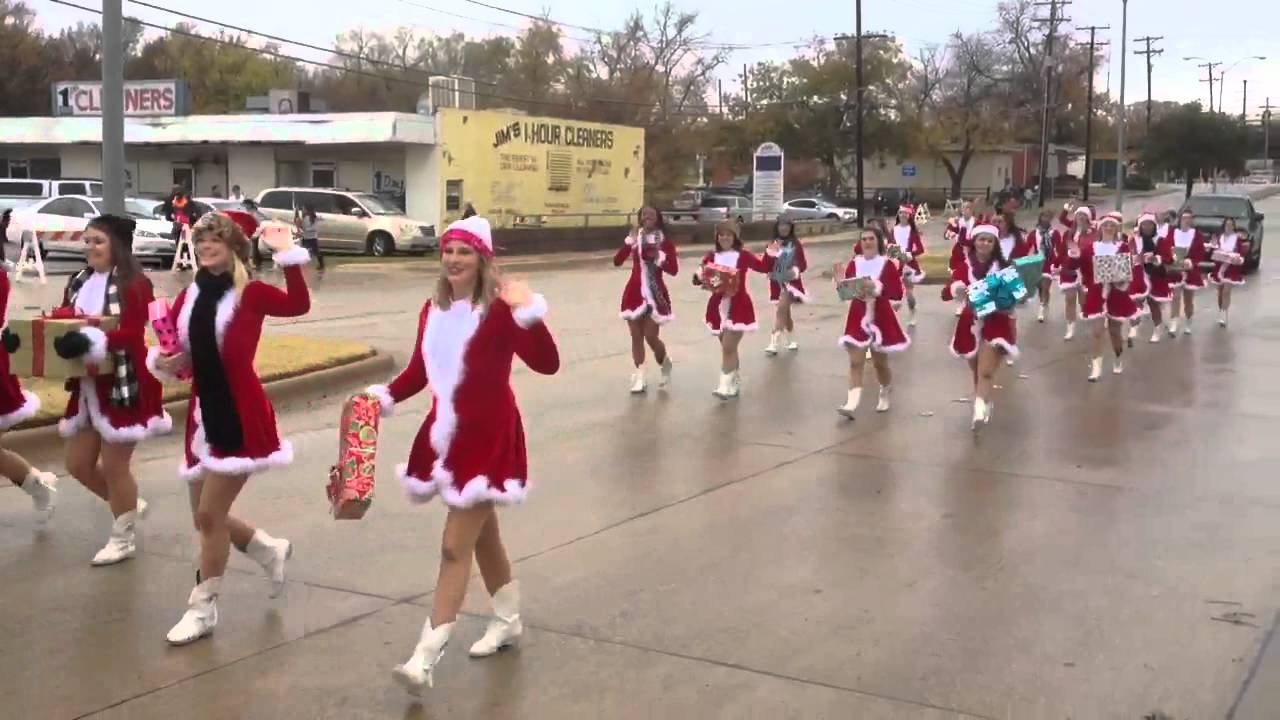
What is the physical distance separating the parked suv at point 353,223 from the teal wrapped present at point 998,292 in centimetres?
2296

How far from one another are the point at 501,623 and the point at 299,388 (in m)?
6.90

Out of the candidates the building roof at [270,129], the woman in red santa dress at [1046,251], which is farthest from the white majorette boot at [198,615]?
the building roof at [270,129]

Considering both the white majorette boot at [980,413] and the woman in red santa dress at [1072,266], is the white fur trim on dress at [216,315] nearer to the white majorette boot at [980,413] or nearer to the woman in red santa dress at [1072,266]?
the white majorette boot at [980,413]

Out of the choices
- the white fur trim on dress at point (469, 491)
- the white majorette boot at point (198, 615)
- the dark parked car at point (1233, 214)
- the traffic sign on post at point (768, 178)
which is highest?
the traffic sign on post at point (768, 178)

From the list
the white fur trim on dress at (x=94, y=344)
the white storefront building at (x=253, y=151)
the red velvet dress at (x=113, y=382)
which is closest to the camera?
the white fur trim on dress at (x=94, y=344)

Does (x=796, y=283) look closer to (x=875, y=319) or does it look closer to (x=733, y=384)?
(x=733, y=384)

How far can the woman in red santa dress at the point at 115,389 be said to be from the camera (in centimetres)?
633

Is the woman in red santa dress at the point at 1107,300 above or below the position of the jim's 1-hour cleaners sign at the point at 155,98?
below

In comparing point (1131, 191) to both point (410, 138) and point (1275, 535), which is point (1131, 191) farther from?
point (1275, 535)

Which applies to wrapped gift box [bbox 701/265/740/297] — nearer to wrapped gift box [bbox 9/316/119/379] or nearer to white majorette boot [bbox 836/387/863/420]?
white majorette boot [bbox 836/387/863/420]

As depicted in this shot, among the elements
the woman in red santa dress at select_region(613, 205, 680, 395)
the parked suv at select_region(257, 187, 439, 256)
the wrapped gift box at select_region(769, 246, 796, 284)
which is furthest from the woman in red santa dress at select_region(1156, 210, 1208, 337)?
the parked suv at select_region(257, 187, 439, 256)

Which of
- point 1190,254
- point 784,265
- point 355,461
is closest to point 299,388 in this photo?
point 784,265

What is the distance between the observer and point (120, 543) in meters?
6.54

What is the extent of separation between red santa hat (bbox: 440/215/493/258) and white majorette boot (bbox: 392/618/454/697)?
1.34 m
